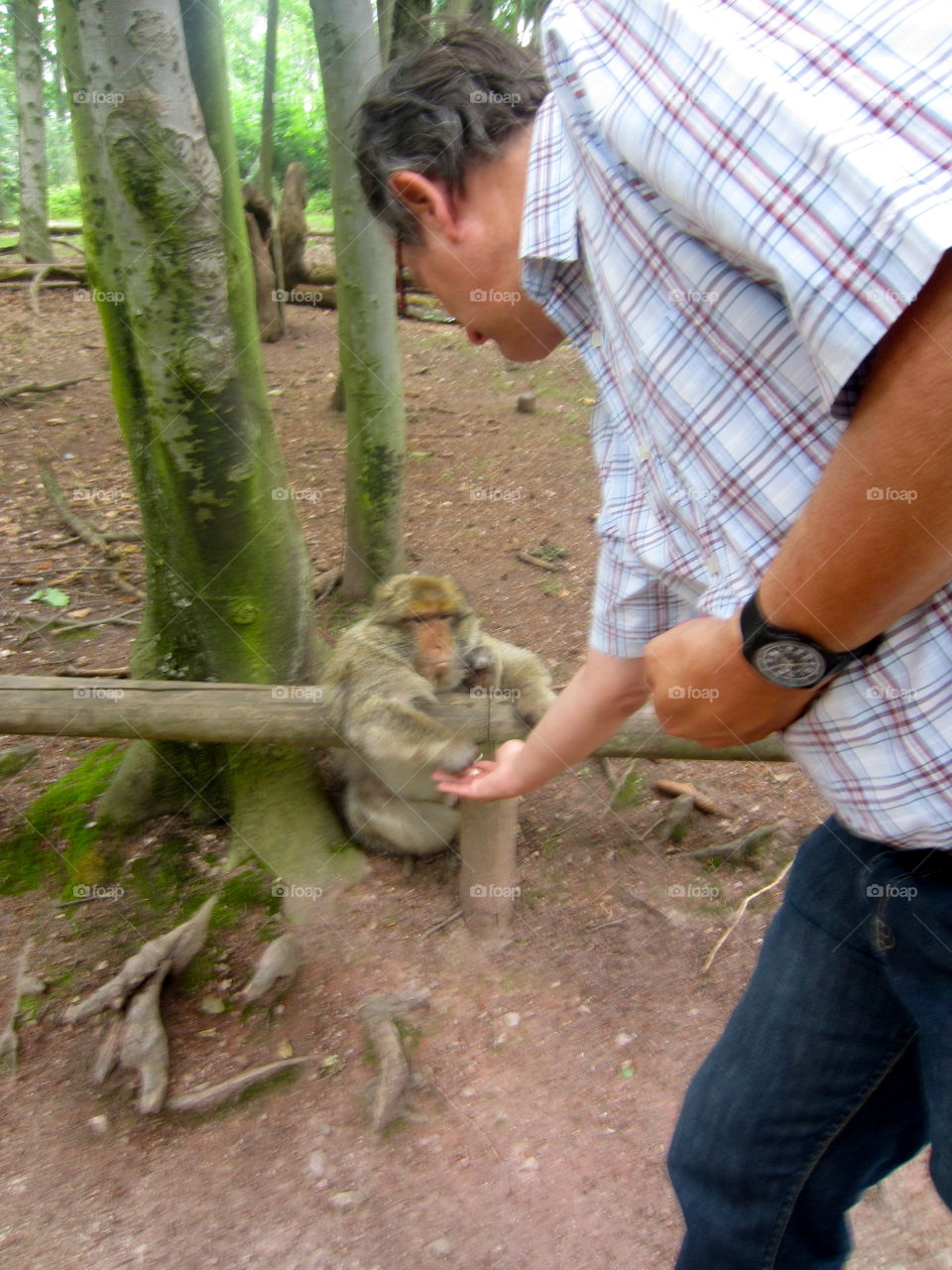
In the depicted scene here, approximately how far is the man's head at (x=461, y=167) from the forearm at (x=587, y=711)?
1.76ft

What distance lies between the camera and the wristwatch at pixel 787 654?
98 centimetres

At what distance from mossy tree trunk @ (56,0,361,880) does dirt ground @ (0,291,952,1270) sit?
26 centimetres

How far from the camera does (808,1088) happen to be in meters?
1.40

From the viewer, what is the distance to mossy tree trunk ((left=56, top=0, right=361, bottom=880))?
2643 millimetres

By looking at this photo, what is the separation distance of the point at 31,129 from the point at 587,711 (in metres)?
12.9

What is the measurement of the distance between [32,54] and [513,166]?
13.0 metres

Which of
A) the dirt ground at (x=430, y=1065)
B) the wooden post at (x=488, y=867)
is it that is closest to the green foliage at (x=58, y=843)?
the dirt ground at (x=430, y=1065)

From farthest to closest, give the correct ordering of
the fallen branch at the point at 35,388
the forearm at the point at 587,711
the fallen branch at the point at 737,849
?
the fallen branch at the point at 35,388
the fallen branch at the point at 737,849
the forearm at the point at 587,711

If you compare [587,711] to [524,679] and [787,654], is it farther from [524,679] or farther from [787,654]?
[524,679]

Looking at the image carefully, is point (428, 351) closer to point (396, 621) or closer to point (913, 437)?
point (396, 621)

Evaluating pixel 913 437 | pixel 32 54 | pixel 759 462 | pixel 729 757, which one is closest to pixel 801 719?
pixel 759 462

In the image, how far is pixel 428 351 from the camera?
8.63 metres

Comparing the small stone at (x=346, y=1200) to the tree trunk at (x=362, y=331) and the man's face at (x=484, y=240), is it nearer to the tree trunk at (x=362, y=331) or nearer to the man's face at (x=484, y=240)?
the man's face at (x=484, y=240)

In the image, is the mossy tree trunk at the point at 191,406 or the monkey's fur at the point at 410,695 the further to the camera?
the monkey's fur at the point at 410,695
